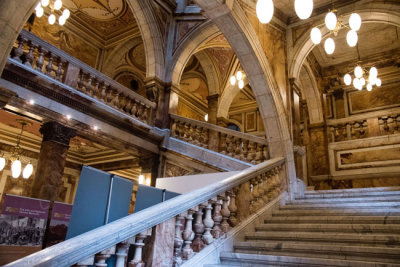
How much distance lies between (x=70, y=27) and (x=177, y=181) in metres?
7.36

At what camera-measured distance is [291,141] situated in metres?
6.36

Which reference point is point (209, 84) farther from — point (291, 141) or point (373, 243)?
point (373, 243)

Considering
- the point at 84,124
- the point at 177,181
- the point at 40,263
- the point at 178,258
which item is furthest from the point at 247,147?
the point at 40,263

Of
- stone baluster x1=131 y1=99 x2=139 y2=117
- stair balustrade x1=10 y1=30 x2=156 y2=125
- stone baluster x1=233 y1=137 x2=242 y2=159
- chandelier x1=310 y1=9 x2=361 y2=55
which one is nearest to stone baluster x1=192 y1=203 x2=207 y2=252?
chandelier x1=310 y1=9 x2=361 y2=55

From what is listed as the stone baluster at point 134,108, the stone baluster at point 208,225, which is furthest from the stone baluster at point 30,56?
the stone baluster at point 208,225

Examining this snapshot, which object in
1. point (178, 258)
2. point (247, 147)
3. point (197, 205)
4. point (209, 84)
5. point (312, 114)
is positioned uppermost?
point (209, 84)

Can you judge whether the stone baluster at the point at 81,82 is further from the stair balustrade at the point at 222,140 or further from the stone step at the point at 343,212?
the stone step at the point at 343,212

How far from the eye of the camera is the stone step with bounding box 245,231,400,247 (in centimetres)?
296

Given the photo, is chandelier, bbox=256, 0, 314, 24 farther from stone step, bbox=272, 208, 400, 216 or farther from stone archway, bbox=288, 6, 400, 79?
stone archway, bbox=288, 6, 400, 79

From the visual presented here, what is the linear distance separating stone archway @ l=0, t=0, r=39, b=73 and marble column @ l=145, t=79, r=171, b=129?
188 inches

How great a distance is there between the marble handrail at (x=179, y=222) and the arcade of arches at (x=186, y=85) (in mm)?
2157

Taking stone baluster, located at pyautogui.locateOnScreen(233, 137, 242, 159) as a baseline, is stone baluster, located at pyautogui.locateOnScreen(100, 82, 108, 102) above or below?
above

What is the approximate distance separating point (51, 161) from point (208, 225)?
3918 millimetres

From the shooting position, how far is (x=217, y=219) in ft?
10.7
